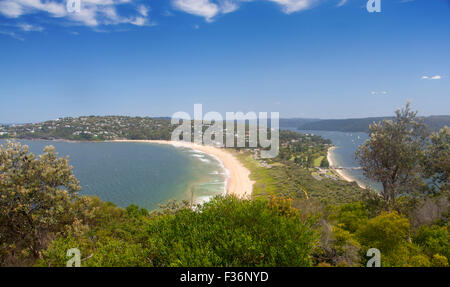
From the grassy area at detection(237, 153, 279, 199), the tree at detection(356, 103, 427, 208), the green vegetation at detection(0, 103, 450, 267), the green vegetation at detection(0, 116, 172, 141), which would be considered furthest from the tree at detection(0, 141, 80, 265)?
the green vegetation at detection(0, 116, 172, 141)

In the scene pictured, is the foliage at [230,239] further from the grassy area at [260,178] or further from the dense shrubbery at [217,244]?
the grassy area at [260,178]

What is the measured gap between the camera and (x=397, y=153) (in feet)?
45.3

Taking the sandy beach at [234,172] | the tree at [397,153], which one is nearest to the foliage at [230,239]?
the tree at [397,153]

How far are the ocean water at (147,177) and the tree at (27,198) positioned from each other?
88.3 ft

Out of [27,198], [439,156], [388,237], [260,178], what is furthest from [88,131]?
[439,156]

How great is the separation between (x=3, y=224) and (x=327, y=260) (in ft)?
47.9

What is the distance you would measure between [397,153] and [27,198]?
20.1 meters

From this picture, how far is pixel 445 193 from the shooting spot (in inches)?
565

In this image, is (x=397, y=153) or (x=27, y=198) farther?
(x=397, y=153)

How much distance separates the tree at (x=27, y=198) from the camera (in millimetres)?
9703

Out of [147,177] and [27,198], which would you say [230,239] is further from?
[147,177]
